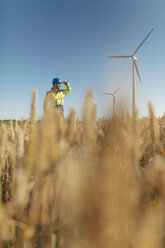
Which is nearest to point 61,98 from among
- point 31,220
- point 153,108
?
point 153,108

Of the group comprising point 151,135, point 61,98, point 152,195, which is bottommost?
point 152,195

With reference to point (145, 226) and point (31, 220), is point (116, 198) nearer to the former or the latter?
point (145, 226)

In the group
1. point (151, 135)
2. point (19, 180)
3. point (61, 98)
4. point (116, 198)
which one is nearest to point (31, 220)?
point (19, 180)

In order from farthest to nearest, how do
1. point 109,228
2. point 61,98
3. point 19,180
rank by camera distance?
point 61,98
point 19,180
point 109,228

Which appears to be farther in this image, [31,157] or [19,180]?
[31,157]

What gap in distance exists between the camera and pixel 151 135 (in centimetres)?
81

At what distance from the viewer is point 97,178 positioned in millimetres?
324

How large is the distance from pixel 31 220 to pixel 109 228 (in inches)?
9.8

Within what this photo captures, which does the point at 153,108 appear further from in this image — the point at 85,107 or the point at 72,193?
the point at 72,193

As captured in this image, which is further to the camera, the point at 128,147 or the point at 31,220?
the point at 128,147

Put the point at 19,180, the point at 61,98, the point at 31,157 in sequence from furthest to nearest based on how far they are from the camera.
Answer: the point at 61,98, the point at 31,157, the point at 19,180

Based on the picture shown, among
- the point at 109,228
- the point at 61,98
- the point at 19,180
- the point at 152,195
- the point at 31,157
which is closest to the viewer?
the point at 109,228

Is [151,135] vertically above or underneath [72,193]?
above

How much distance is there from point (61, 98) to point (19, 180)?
199 inches
